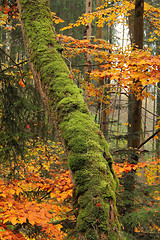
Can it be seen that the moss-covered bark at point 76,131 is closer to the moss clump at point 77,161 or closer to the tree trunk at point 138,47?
the moss clump at point 77,161

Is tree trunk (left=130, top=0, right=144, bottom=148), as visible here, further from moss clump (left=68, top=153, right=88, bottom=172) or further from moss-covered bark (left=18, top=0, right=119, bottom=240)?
moss clump (left=68, top=153, right=88, bottom=172)

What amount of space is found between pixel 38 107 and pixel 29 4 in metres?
2.17

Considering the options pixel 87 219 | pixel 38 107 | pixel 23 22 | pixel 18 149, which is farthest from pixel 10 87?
pixel 87 219

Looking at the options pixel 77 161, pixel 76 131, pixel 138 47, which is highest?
pixel 138 47

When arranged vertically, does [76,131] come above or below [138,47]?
below

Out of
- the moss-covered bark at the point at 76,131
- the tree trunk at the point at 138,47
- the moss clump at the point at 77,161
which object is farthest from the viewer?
the tree trunk at the point at 138,47

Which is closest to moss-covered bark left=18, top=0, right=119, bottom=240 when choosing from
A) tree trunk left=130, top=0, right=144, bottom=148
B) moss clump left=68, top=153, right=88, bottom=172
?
moss clump left=68, top=153, right=88, bottom=172

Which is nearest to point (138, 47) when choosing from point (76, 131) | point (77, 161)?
point (76, 131)

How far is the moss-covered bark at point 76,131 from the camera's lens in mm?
1296

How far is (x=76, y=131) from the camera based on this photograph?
168 centimetres

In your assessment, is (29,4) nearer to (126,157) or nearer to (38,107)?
(38,107)

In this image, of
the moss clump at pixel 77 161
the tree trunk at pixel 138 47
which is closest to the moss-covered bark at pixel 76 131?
the moss clump at pixel 77 161

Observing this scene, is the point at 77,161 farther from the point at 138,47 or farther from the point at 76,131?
the point at 138,47

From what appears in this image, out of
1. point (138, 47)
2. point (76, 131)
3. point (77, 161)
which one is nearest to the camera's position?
point (77, 161)
